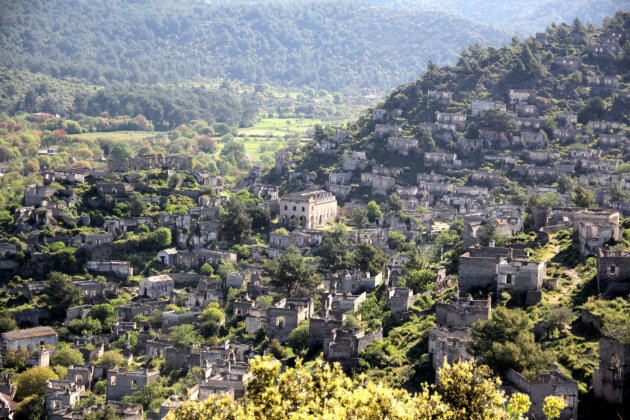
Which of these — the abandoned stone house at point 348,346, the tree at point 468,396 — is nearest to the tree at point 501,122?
the abandoned stone house at point 348,346

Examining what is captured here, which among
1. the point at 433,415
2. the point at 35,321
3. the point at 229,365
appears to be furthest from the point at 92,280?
the point at 433,415

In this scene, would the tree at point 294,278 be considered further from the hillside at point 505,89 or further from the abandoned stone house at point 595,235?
the hillside at point 505,89

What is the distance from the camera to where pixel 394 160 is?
91.9 m

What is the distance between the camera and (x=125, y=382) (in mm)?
48875

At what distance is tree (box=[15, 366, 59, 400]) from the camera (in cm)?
5003

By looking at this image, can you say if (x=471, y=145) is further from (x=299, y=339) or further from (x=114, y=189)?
(x=299, y=339)

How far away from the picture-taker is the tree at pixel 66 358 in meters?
53.7

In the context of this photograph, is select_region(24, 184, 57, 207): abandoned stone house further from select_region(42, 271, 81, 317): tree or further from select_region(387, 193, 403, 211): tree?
select_region(387, 193, 403, 211): tree

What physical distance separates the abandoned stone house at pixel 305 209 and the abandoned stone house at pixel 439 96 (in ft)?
94.1

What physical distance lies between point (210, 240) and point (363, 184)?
824 inches

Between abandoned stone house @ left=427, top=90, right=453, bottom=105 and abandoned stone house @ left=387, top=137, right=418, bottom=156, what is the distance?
1088 cm

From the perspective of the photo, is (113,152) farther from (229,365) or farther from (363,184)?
(229,365)

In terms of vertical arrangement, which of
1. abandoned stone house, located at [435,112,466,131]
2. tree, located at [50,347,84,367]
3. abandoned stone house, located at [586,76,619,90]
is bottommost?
tree, located at [50,347,84,367]

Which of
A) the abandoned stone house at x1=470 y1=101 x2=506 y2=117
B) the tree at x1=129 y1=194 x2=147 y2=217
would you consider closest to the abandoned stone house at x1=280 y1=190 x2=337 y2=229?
the tree at x1=129 y1=194 x2=147 y2=217
